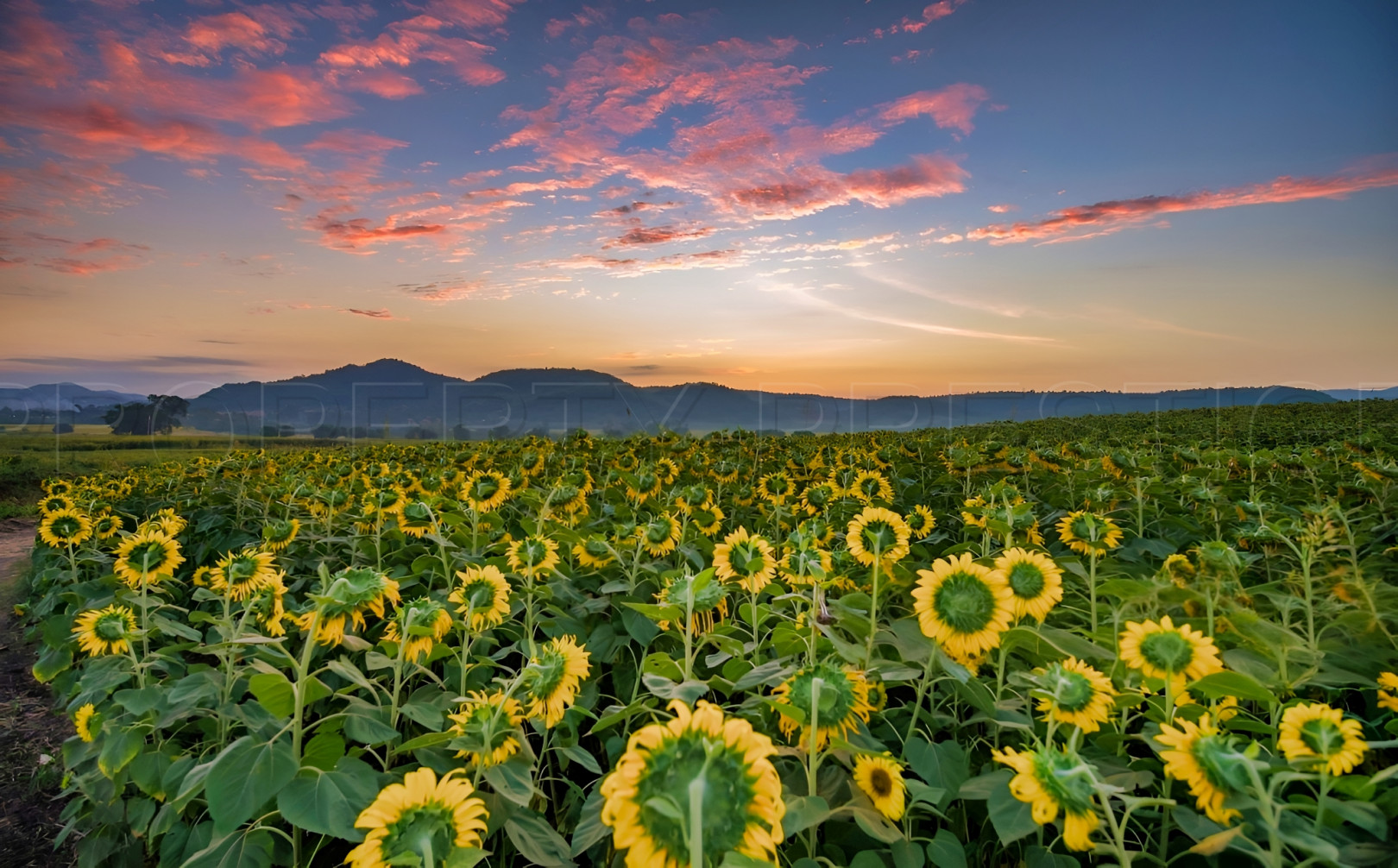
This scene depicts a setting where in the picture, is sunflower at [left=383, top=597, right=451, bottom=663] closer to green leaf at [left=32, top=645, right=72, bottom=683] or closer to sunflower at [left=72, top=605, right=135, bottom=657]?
sunflower at [left=72, top=605, right=135, bottom=657]

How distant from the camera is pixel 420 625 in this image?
84.4 inches

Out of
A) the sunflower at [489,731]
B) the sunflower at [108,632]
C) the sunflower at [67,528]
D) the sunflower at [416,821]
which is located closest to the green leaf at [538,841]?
the sunflower at [489,731]

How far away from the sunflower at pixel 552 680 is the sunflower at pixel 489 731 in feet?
0.21

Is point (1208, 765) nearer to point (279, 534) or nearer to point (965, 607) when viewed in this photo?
point (965, 607)

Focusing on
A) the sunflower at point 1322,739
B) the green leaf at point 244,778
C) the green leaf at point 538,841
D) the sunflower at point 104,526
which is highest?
the sunflower at point 1322,739

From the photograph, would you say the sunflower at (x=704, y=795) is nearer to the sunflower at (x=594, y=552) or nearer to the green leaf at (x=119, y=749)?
the sunflower at (x=594, y=552)

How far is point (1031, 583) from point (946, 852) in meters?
0.76

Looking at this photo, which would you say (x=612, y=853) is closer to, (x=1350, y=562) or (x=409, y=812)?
(x=409, y=812)

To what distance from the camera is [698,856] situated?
843 millimetres

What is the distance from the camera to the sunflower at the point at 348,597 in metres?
1.85

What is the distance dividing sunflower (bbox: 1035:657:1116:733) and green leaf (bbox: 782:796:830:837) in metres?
0.58

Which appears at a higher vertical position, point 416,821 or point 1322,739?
point 1322,739

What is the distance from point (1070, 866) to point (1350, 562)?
209 cm

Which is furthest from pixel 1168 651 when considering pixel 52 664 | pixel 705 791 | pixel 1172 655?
pixel 52 664
